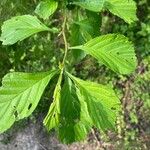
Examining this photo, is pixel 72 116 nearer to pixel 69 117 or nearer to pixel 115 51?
pixel 69 117

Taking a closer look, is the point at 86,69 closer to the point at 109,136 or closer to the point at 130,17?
the point at 109,136

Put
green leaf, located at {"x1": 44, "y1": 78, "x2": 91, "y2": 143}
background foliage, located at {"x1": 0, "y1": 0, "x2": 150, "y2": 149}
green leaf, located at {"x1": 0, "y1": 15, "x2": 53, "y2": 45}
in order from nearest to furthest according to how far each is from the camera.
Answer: green leaf, located at {"x1": 44, "y1": 78, "x2": 91, "y2": 143} < green leaf, located at {"x1": 0, "y1": 15, "x2": 53, "y2": 45} < background foliage, located at {"x1": 0, "y1": 0, "x2": 150, "y2": 149}

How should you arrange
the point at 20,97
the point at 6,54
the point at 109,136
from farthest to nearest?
the point at 109,136 → the point at 6,54 → the point at 20,97

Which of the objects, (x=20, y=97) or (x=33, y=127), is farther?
(x=33, y=127)

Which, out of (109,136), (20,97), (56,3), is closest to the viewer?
(20,97)

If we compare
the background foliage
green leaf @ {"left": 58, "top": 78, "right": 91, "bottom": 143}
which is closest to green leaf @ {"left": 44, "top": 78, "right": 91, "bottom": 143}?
green leaf @ {"left": 58, "top": 78, "right": 91, "bottom": 143}

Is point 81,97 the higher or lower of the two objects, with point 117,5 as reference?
lower

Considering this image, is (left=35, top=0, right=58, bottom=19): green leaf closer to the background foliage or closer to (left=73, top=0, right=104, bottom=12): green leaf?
(left=73, top=0, right=104, bottom=12): green leaf

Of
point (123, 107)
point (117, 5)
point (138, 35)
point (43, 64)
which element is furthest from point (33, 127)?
point (117, 5)

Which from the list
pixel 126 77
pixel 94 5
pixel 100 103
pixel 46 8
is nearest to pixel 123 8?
pixel 94 5
